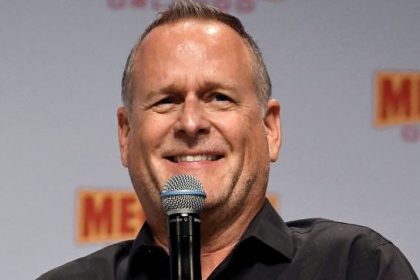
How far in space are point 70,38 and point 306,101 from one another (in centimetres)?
57

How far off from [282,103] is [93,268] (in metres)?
0.80

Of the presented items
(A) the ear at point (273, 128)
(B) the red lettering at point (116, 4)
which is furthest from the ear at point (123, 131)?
(B) the red lettering at point (116, 4)

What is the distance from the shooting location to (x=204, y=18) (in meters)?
1.42

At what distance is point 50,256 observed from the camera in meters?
2.01

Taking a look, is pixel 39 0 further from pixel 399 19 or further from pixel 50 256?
pixel 399 19

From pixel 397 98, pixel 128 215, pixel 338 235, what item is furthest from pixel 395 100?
pixel 338 235

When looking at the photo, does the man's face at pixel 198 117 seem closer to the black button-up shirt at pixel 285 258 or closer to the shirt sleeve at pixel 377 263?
the black button-up shirt at pixel 285 258

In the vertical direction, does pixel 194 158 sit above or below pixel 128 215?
above

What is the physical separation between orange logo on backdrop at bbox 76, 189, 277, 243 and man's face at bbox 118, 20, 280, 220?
2.11 ft

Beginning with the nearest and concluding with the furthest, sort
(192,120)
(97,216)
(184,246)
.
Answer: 1. (184,246)
2. (192,120)
3. (97,216)

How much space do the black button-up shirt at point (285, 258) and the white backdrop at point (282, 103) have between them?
0.57 metres

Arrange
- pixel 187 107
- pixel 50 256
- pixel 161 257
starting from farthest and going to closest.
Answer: pixel 50 256 < pixel 161 257 < pixel 187 107

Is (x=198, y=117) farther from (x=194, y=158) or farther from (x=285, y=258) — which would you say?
(x=285, y=258)

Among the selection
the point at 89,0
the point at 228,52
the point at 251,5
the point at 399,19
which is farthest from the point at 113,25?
the point at 228,52
